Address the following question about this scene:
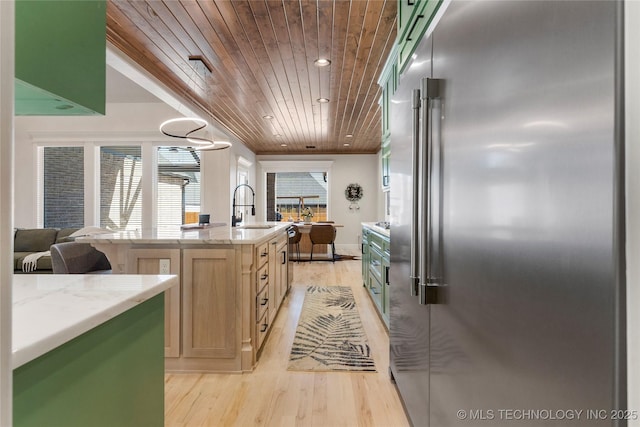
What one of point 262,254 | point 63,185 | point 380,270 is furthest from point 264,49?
point 63,185

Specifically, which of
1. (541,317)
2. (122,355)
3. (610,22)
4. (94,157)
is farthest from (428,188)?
(94,157)

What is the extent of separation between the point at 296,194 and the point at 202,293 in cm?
693

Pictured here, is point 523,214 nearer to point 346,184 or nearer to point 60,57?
point 60,57

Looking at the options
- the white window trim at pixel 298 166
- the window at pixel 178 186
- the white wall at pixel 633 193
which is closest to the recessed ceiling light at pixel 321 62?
the white wall at pixel 633 193

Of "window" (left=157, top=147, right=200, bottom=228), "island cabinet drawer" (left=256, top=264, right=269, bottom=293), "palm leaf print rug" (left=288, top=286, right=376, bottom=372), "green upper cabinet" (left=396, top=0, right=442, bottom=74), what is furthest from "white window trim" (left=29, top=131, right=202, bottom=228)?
"green upper cabinet" (left=396, top=0, right=442, bottom=74)

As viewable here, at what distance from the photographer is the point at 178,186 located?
20.1 ft

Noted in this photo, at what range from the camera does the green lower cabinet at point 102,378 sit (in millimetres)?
601

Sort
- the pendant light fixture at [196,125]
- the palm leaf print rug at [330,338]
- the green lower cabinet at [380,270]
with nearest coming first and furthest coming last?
the palm leaf print rug at [330,338], the green lower cabinet at [380,270], the pendant light fixture at [196,125]

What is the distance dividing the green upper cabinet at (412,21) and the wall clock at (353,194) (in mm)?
6536

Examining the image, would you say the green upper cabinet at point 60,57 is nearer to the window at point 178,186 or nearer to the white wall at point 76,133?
the white wall at point 76,133

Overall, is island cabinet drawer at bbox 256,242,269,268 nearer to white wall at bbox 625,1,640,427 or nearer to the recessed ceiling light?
the recessed ceiling light

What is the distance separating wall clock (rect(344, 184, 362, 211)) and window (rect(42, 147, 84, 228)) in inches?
226

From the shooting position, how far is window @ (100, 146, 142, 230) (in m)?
5.88

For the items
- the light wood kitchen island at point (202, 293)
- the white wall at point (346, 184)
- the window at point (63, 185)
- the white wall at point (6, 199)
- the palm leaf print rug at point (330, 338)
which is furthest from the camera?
the white wall at point (346, 184)
